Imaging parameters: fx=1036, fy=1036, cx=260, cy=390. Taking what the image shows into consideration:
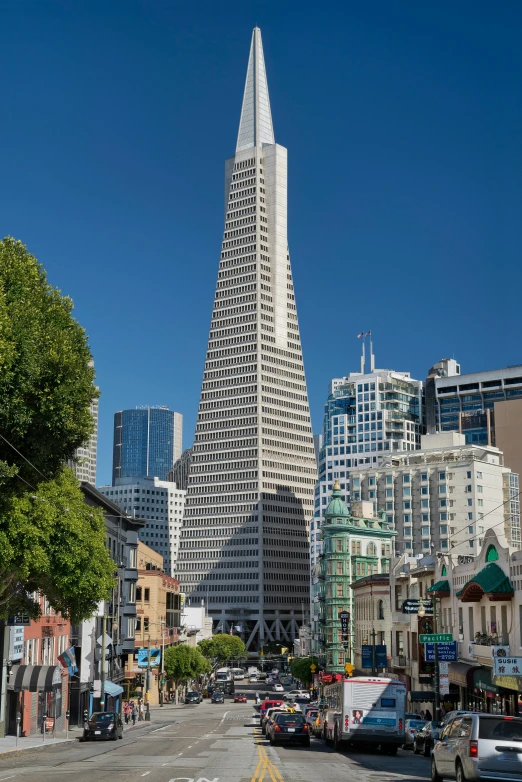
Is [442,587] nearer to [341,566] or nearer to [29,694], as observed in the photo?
[29,694]

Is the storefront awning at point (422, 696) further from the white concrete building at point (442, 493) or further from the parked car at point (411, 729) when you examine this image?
the white concrete building at point (442, 493)

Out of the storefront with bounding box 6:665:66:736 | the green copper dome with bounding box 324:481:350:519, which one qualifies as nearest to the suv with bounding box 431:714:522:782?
the storefront with bounding box 6:665:66:736

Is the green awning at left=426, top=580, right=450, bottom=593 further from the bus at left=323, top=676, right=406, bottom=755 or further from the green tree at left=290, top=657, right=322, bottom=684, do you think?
the green tree at left=290, top=657, right=322, bottom=684

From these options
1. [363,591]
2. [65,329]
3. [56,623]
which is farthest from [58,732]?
[363,591]

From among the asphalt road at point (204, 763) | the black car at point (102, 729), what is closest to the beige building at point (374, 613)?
the black car at point (102, 729)

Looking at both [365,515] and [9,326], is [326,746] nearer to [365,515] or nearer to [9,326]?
[9,326]

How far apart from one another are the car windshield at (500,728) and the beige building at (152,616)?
80.4 metres

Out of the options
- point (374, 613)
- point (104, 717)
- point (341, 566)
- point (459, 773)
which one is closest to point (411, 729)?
point (104, 717)

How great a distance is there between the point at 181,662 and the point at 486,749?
11183 cm

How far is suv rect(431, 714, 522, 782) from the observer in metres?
23.5

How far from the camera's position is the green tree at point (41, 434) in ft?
111

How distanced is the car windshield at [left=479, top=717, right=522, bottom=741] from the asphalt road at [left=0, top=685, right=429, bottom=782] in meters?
5.04

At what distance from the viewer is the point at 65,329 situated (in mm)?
37281

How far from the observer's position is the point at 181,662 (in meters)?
131
